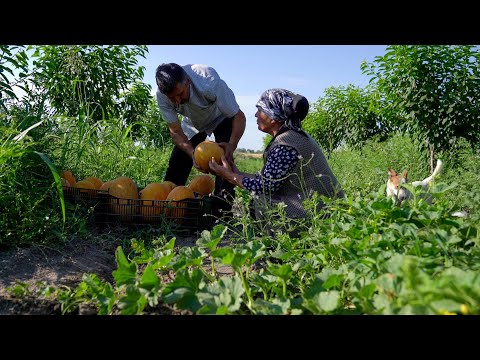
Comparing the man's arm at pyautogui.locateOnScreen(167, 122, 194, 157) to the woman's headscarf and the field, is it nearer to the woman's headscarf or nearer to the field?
the woman's headscarf

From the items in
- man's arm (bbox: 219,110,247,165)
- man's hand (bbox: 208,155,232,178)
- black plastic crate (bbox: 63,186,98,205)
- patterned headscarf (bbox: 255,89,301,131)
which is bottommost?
black plastic crate (bbox: 63,186,98,205)

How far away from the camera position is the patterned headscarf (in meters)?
2.94

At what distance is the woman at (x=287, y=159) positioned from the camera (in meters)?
2.85

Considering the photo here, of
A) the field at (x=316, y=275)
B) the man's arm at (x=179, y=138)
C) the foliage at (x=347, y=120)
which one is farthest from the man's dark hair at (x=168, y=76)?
the foliage at (x=347, y=120)

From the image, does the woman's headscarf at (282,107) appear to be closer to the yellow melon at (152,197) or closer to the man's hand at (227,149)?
the man's hand at (227,149)

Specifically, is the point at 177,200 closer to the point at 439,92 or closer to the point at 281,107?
the point at 281,107

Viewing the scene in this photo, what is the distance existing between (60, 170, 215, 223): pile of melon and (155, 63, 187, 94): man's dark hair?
31.2 inches

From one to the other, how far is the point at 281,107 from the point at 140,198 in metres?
1.32

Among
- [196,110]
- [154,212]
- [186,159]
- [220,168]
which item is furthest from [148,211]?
[196,110]

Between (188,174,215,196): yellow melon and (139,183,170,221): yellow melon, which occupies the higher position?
(188,174,215,196): yellow melon

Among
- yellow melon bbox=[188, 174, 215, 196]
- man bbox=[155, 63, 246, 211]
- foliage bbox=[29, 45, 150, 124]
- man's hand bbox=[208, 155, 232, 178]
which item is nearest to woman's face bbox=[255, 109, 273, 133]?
man's hand bbox=[208, 155, 232, 178]

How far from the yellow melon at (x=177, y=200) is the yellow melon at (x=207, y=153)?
0.27 metres
